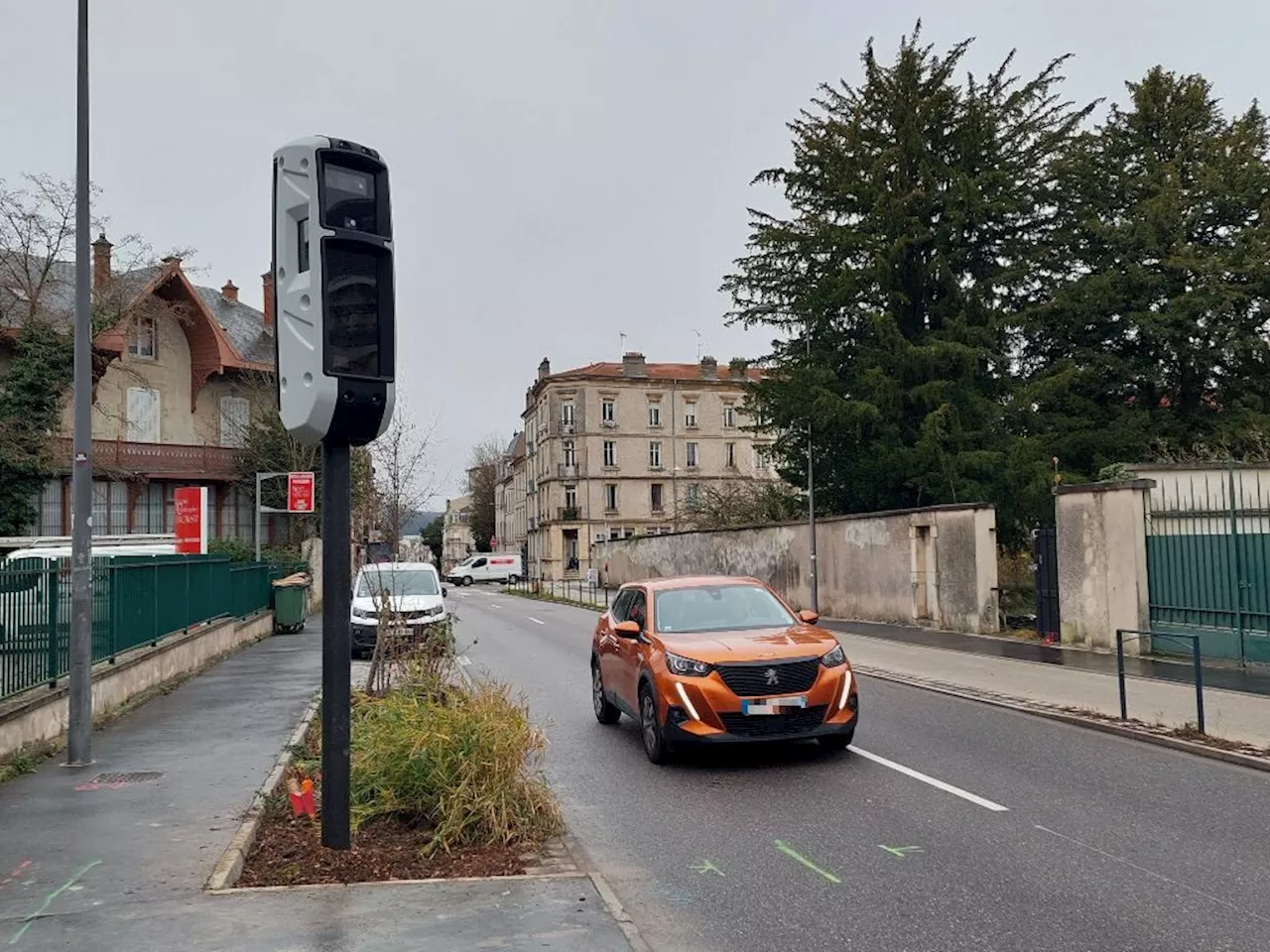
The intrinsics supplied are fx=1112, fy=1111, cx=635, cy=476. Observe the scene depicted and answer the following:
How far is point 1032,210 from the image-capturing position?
A: 98.7 ft

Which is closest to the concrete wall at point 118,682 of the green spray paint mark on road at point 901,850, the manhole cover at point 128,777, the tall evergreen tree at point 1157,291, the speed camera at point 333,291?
the manhole cover at point 128,777

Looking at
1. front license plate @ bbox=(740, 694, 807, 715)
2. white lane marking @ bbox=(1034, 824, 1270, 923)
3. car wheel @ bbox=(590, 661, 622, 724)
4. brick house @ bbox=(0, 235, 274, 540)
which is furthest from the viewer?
brick house @ bbox=(0, 235, 274, 540)

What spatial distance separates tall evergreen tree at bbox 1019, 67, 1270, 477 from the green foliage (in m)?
23.0

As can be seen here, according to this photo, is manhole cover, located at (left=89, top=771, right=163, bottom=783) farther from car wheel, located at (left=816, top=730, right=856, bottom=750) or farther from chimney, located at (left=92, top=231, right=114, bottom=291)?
chimney, located at (left=92, top=231, right=114, bottom=291)

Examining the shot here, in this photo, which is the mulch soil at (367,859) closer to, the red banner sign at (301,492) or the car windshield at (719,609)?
the car windshield at (719,609)

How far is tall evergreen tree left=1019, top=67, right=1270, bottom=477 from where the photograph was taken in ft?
93.1

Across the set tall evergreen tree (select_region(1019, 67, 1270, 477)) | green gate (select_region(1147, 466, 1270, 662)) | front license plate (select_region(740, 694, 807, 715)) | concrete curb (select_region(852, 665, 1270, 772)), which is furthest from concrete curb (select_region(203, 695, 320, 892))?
tall evergreen tree (select_region(1019, 67, 1270, 477))

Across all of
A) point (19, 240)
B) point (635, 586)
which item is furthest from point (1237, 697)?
point (19, 240)

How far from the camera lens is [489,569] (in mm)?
79500


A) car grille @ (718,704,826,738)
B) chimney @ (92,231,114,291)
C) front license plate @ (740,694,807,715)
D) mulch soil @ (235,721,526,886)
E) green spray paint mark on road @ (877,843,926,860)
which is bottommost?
green spray paint mark on road @ (877,843,926,860)

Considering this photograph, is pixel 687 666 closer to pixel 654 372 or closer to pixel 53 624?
pixel 53 624

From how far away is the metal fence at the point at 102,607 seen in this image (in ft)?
32.0

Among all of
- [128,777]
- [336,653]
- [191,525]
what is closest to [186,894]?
[336,653]

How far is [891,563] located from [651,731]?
54.0ft
